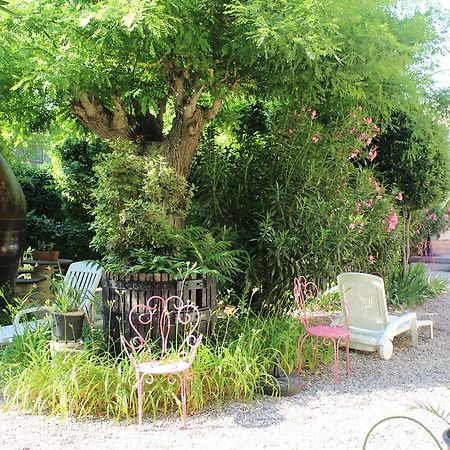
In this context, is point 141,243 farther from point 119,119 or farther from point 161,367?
point 119,119

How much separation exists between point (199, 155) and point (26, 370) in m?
3.36

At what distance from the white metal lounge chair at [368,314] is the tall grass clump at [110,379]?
1.12m

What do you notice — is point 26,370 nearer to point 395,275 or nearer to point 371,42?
point 371,42

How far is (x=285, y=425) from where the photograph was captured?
140 inches

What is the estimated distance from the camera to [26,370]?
3.93 metres

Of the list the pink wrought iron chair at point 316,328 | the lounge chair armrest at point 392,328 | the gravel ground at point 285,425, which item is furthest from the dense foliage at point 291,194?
the gravel ground at point 285,425

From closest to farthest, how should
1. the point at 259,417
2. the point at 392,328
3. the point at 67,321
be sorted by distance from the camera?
the point at 259,417 → the point at 67,321 → the point at 392,328

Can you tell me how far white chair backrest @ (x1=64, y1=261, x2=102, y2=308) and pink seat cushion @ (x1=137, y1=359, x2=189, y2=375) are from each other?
1849 millimetres

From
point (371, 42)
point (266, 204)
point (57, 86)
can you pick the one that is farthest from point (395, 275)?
point (57, 86)

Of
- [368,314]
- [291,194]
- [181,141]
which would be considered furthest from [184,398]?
[291,194]

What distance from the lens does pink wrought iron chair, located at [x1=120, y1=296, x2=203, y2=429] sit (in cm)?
381

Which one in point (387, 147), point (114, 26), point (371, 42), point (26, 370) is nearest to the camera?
point (26, 370)

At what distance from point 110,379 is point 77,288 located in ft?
6.27

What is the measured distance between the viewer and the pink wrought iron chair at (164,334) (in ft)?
12.5
